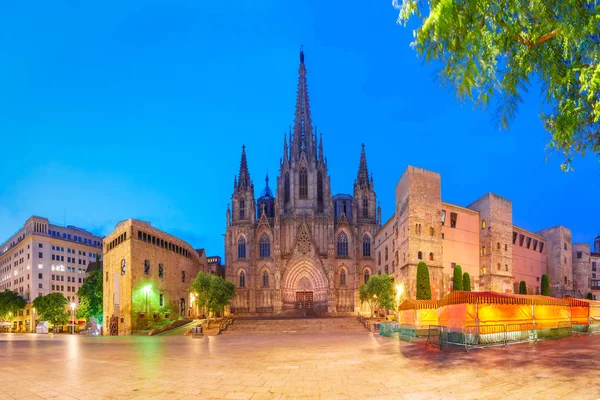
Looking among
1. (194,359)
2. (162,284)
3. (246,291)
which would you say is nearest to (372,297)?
(162,284)

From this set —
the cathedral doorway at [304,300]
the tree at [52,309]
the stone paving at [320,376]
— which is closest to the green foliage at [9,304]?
the tree at [52,309]

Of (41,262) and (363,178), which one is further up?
(363,178)

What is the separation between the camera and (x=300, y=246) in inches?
2630

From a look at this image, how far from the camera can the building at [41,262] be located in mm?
87438

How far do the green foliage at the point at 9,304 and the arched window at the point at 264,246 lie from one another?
A: 42108 millimetres

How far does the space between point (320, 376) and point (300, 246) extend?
5467 cm

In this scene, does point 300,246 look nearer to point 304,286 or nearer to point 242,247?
point 304,286

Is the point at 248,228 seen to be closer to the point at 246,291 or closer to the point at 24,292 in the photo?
the point at 246,291

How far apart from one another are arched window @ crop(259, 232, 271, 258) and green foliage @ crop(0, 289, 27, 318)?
1658 inches

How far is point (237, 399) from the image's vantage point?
30.9 feet

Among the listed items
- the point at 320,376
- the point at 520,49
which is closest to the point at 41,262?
the point at 320,376

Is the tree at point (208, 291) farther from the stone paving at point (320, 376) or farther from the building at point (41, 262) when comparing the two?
the building at point (41, 262)

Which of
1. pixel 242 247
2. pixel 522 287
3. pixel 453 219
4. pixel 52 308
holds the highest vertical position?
pixel 453 219

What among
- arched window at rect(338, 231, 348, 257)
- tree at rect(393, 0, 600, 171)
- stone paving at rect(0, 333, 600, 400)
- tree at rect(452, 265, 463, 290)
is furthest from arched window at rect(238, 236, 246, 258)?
tree at rect(393, 0, 600, 171)
